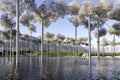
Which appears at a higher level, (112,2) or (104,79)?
(112,2)

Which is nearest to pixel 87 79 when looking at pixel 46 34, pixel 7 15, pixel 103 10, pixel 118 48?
pixel 103 10

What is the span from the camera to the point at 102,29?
293 ft

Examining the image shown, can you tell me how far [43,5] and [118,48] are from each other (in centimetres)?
9010

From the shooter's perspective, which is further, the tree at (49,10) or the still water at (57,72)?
the tree at (49,10)

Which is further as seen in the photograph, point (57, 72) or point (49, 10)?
point (49, 10)

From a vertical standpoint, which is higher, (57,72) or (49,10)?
(49,10)

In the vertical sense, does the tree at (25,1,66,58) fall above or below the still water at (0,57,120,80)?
above

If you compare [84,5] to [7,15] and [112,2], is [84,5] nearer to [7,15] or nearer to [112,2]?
[112,2]

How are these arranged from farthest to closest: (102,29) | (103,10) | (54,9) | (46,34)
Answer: (46,34), (102,29), (103,10), (54,9)

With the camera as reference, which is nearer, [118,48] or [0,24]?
[0,24]

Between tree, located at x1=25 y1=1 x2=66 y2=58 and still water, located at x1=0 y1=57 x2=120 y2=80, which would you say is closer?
still water, located at x1=0 y1=57 x2=120 y2=80

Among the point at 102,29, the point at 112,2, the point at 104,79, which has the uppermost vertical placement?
the point at 112,2

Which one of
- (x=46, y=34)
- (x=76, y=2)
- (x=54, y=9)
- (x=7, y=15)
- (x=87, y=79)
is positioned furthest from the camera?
(x=46, y=34)

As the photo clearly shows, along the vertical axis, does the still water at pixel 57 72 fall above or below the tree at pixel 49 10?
below
